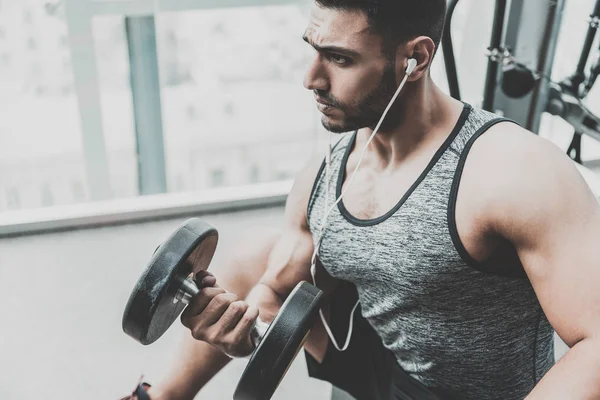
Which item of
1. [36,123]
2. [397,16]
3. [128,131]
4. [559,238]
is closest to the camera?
[559,238]

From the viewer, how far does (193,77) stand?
7.99ft

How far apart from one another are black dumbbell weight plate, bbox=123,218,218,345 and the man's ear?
0.42 meters

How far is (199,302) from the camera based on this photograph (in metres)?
1.07

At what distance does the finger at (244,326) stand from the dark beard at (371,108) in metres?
0.34

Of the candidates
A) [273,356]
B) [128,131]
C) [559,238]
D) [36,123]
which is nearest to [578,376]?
[559,238]

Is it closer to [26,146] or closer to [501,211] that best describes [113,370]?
[26,146]

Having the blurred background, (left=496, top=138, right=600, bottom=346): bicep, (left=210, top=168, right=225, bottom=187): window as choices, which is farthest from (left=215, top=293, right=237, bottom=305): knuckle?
(left=210, top=168, right=225, bottom=187): window

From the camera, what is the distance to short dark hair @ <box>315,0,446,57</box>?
1020 mm

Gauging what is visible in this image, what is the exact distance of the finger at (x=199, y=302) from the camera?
A: 1067 mm

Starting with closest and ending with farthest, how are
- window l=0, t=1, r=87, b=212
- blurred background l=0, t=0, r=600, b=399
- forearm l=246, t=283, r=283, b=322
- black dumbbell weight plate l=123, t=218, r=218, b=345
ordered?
black dumbbell weight plate l=123, t=218, r=218, b=345 → forearm l=246, t=283, r=283, b=322 → blurred background l=0, t=0, r=600, b=399 → window l=0, t=1, r=87, b=212

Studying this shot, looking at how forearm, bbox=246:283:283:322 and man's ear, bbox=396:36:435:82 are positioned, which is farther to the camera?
forearm, bbox=246:283:283:322

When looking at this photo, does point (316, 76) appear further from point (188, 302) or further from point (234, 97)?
point (234, 97)

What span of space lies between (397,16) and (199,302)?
21.7 inches

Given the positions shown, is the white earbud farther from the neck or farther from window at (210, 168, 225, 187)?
window at (210, 168, 225, 187)
